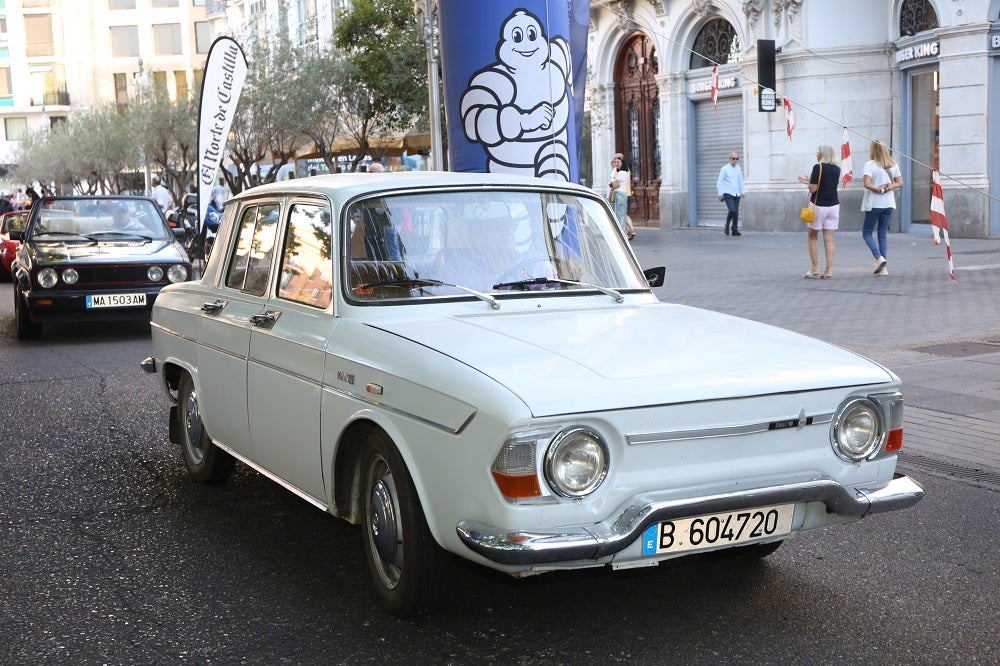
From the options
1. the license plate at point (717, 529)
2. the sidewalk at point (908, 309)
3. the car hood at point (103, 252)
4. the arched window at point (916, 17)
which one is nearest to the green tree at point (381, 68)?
the sidewalk at point (908, 309)

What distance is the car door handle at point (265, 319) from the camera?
16.8ft

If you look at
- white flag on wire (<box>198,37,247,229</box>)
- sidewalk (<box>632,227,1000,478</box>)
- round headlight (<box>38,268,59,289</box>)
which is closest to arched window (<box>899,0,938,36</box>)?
sidewalk (<box>632,227,1000,478</box>)

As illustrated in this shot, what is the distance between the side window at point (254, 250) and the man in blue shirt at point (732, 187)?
2170cm

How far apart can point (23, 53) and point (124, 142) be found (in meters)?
51.2

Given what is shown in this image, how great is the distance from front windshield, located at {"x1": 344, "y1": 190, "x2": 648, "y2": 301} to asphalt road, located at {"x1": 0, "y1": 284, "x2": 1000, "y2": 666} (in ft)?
3.68

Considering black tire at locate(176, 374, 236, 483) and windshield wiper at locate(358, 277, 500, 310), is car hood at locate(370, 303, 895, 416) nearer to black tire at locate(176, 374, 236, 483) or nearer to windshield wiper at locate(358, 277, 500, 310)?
windshield wiper at locate(358, 277, 500, 310)

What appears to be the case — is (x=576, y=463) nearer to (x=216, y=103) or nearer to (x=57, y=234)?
(x=57, y=234)

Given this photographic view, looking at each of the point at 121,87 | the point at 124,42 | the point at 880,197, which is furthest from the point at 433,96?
the point at 124,42

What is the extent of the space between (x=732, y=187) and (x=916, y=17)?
5063mm

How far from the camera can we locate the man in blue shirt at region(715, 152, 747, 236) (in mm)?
26703

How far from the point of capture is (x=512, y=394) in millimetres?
3662

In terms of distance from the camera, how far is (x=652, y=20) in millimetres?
31594

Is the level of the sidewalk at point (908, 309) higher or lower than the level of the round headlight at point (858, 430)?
lower

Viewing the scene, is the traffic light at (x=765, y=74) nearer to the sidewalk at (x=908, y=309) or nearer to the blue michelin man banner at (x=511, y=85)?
the sidewalk at (x=908, y=309)
